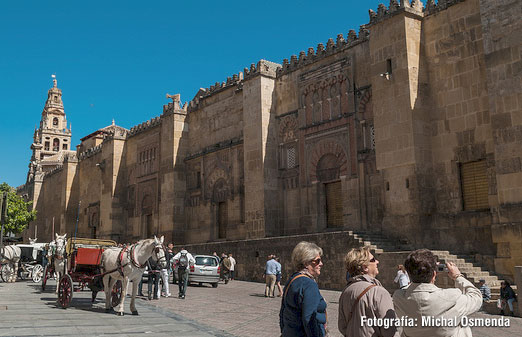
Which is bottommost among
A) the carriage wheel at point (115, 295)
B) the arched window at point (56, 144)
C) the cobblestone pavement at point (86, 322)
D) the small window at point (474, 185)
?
the cobblestone pavement at point (86, 322)

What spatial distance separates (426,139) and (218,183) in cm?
1166

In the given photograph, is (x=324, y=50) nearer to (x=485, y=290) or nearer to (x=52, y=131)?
(x=485, y=290)

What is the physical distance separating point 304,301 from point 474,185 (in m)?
12.5

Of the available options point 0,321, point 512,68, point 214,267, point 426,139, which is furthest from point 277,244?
point 0,321

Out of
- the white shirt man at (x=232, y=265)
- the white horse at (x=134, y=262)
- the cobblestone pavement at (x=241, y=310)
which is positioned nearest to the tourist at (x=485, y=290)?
the cobblestone pavement at (x=241, y=310)

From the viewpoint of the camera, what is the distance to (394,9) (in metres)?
16.1

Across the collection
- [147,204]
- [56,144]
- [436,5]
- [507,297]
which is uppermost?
[56,144]

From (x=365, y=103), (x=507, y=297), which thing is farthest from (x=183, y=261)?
(x=365, y=103)

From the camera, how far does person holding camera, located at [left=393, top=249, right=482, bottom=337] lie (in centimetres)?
304

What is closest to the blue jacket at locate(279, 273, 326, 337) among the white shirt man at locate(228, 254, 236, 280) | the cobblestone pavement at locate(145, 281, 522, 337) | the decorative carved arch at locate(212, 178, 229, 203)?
the cobblestone pavement at locate(145, 281, 522, 337)

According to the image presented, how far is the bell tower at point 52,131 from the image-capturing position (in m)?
68.9

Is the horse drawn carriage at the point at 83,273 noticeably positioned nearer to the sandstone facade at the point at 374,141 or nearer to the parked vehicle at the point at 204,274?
the parked vehicle at the point at 204,274

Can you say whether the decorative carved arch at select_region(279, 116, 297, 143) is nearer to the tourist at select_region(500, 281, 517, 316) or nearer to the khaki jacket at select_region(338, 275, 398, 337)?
the tourist at select_region(500, 281, 517, 316)

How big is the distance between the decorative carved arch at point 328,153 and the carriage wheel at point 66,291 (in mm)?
10555
